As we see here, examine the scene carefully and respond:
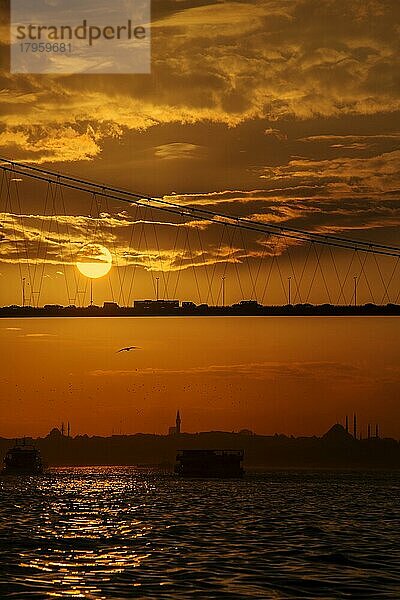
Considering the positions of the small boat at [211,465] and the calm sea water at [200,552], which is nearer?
the calm sea water at [200,552]

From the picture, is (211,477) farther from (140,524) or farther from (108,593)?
(108,593)

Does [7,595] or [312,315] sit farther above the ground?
[312,315]

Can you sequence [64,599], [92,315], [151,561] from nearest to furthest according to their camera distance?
1. [64,599]
2. [151,561]
3. [92,315]

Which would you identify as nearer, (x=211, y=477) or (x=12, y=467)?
(x=211, y=477)

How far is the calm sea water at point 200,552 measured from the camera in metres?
41.0

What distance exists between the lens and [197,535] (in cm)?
6100

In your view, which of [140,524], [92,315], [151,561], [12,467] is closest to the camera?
[151,561]

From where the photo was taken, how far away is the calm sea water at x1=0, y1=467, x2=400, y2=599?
41.0 metres

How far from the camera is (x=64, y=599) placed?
38594mm

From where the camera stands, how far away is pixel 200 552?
52.1 meters

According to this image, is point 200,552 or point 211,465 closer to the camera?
point 200,552

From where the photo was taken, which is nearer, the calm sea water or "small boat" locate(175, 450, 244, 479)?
the calm sea water

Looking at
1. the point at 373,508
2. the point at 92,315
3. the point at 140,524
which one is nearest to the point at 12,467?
the point at 92,315

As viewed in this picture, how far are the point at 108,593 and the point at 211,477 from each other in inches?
5210
